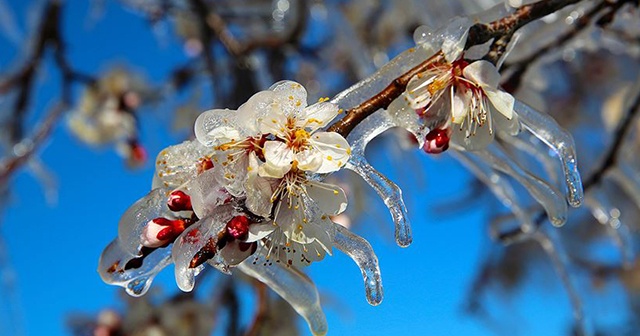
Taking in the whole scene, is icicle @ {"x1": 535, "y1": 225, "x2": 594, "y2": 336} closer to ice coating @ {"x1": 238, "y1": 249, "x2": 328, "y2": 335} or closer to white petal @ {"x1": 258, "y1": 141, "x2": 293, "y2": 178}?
ice coating @ {"x1": 238, "y1": 249, "x2": 328, "y2": 335}

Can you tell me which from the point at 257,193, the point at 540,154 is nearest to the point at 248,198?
the point at 257,193

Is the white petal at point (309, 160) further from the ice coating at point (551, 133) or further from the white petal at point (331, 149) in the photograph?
the ice coating at point (551, 133)

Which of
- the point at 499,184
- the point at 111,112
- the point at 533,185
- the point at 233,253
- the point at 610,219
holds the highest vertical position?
Answer: the point at 111,112

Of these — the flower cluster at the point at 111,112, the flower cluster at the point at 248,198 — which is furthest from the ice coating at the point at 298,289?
the flower cluster at the point at 111,112

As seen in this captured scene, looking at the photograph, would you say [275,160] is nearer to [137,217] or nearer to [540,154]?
[137,217]

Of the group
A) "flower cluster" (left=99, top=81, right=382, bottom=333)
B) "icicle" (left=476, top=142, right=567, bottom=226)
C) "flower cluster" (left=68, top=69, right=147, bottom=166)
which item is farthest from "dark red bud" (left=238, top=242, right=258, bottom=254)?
"flower cluster" (left=68, top=69, right=147, bottom=166)

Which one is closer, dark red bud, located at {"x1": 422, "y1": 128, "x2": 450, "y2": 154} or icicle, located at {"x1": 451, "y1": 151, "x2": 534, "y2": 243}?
dark red bud, located at {"x1": 422, "y1": 128, "x2": 450, "y2": 154}

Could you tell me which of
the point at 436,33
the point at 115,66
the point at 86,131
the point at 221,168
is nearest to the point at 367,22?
the point at 115,66
